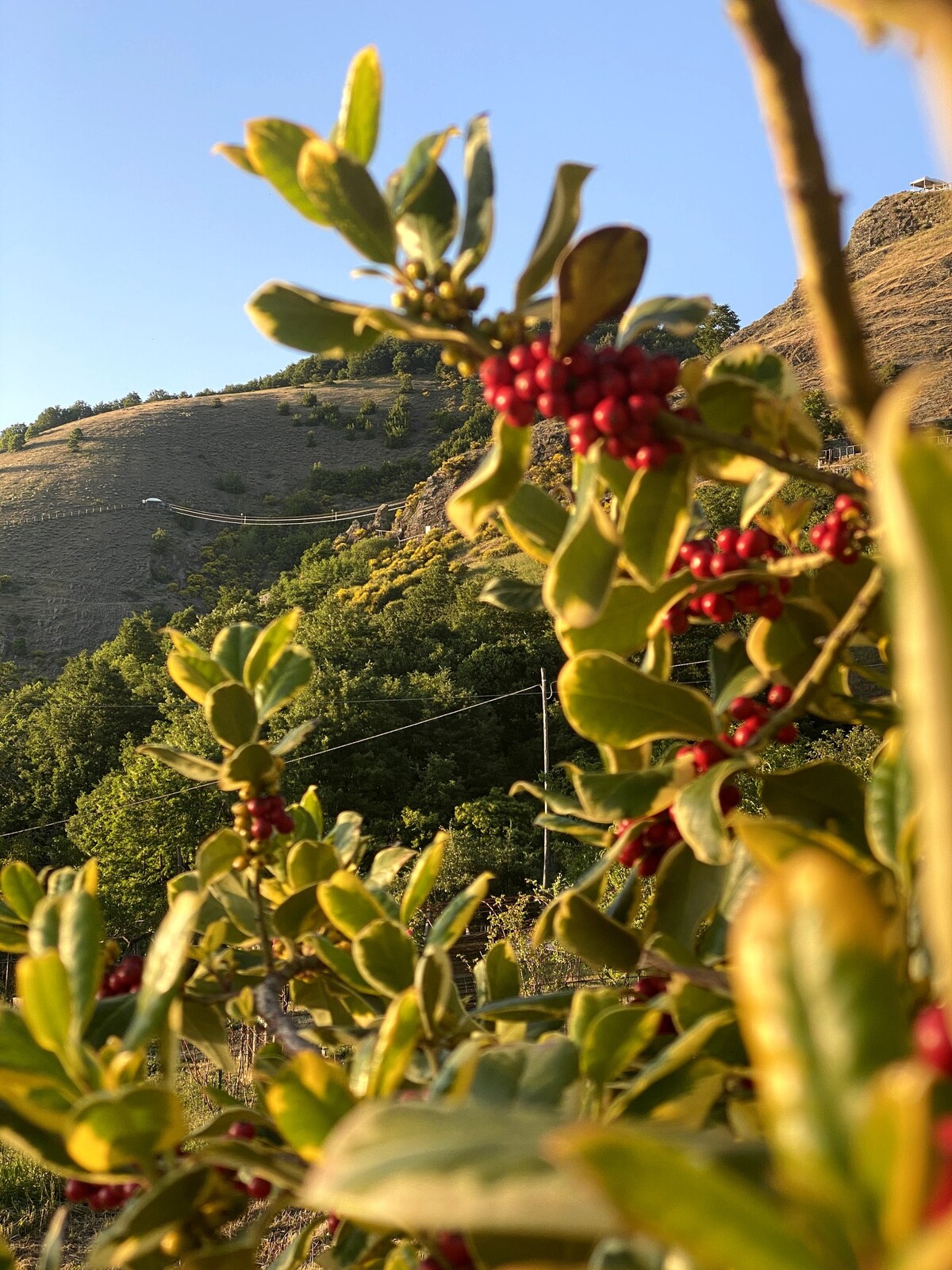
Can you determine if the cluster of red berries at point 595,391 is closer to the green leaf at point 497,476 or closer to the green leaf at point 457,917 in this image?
the green leaf at point 497,476

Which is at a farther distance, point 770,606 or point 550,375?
point 770,606

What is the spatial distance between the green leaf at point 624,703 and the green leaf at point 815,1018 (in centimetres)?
53

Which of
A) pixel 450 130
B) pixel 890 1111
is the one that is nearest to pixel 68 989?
pixel 890 1111

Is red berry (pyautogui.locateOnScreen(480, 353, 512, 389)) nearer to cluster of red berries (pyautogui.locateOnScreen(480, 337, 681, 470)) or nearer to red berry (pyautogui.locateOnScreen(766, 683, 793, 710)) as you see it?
cluster of red berries (pyautogui.locateOnScreen(480, 337, 681, 470))

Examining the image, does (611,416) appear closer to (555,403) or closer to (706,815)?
(555,403)

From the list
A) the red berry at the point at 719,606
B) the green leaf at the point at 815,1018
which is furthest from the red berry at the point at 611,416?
the green leaf at the point at 815,1018

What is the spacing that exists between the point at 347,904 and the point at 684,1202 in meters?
0.73

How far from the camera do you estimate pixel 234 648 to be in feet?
4.04

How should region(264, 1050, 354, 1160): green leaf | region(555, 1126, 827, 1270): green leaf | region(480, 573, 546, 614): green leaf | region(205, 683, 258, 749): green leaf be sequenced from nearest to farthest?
region(555, 1126, 827, 1270): green leaf
region(264, 1050, 354, 1160): green leaf
region(480, 573, 546, 614): green leaf
region(205, 683, 258, 749): green leaf

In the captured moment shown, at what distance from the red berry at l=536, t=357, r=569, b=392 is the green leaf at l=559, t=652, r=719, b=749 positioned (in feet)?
0.72

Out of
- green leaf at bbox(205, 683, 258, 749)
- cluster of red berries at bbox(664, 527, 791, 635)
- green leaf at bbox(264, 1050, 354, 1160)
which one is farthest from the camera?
green leaf at bbox(205, 683, 258, 749)

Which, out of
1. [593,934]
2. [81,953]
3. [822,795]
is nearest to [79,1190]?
[81,953]

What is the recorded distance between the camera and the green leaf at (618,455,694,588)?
75 cm

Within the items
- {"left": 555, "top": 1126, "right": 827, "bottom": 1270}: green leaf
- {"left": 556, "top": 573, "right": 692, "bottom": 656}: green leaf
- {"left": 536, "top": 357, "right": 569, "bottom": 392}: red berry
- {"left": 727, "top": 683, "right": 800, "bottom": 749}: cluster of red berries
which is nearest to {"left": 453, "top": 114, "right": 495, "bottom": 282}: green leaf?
{"left": 536, "top": 357, "right": 569, "bottom": 392}: red berry
